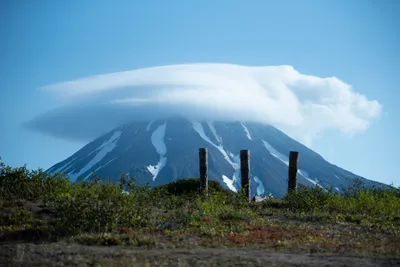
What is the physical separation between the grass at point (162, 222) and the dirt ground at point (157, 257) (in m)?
0.84

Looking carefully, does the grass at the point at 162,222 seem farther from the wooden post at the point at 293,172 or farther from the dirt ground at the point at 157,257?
the wooden post at the point at 293,172

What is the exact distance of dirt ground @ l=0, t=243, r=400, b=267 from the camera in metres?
9.20

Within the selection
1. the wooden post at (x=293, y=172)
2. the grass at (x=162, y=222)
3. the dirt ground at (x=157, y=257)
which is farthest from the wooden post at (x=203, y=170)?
the dirt ground at (x=157, y=257)

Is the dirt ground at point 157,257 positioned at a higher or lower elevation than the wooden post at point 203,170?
lower

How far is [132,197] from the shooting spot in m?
15.9

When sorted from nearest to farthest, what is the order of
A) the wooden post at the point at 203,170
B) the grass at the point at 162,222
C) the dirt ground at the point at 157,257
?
the dirt ground at the point at 157,257
the grass at the point at 162,222
the wooden post at the point at 203,170

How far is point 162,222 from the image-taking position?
15.6m

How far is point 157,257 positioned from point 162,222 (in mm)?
5882

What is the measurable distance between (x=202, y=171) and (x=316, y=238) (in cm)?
1478

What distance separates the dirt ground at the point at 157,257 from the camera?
9195 mm

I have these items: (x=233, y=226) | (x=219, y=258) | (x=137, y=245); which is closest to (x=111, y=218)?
(x=137, y=245)

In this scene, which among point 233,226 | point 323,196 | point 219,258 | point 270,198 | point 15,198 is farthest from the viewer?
point 270,198

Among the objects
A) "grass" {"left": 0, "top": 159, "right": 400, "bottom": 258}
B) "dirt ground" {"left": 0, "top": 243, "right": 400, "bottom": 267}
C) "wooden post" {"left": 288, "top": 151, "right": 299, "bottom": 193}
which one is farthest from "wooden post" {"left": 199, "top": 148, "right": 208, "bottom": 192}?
"dirt ground" {"left": 0, "top": 243, "right": 400, "bottom": 267}

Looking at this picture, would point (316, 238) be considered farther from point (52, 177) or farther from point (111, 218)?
point (52, 177)
